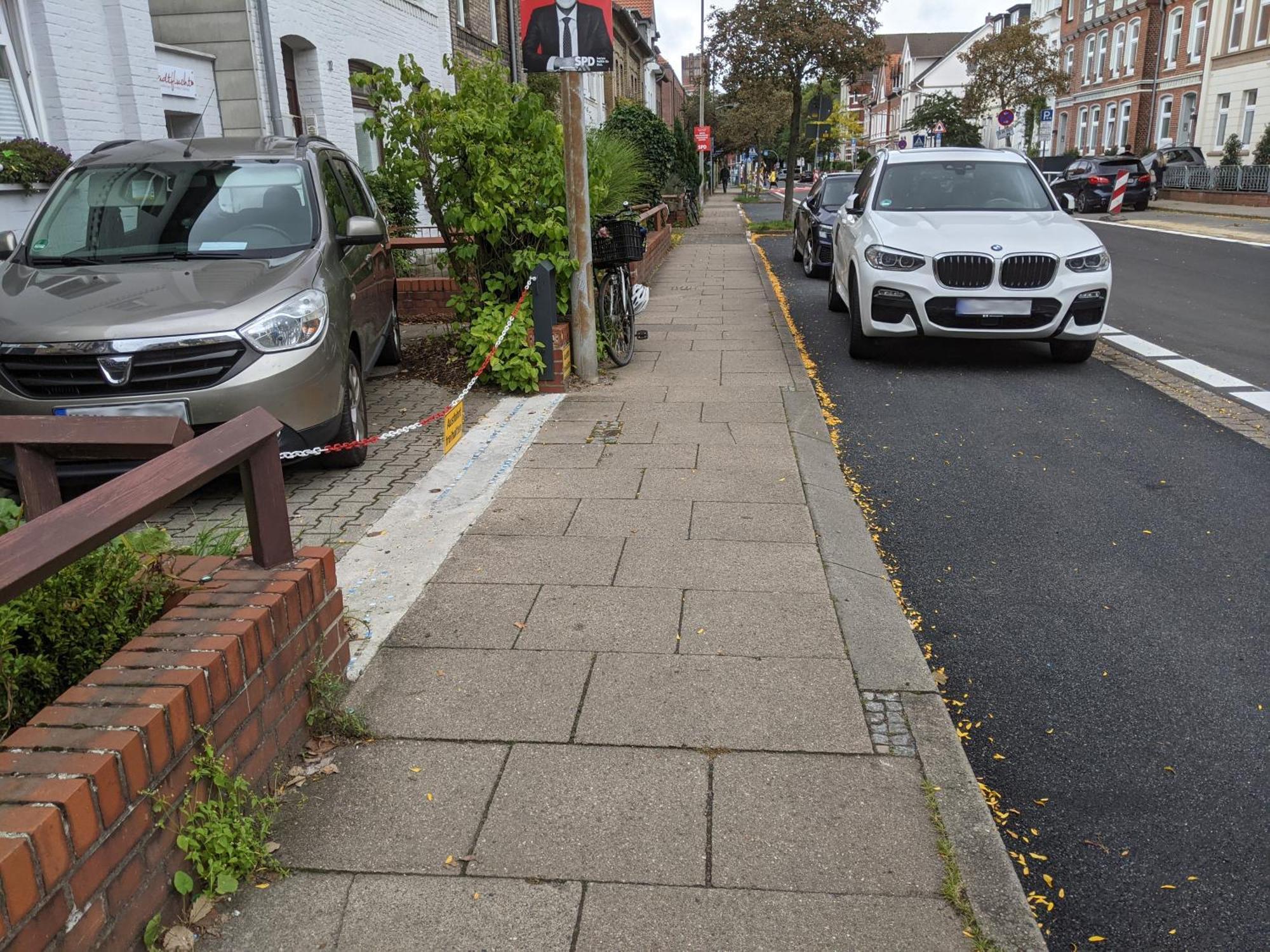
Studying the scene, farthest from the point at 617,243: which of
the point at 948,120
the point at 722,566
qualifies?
the point at 948,120

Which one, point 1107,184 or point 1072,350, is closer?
point 1072,350

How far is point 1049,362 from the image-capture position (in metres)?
9.52

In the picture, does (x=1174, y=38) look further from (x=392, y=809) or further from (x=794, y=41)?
(x=392, y=809)

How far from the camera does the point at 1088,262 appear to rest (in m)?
8.72

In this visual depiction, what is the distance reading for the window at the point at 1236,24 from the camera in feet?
132

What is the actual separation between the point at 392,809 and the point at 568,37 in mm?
6215

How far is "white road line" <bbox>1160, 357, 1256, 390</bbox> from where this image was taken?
8539 millimetres

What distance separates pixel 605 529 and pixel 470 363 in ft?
11.2

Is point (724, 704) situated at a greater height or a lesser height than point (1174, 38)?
lesser

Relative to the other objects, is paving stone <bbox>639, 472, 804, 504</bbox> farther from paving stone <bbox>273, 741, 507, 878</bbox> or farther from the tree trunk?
the tree trunk

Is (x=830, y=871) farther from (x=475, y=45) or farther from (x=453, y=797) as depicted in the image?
(x=475, y=45)

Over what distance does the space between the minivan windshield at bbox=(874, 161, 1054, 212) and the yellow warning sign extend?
5.56m

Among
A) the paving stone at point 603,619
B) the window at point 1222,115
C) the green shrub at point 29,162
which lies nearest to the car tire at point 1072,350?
the paving stone at point 603,619

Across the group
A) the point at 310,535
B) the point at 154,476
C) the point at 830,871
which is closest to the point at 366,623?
the point at 310,535
